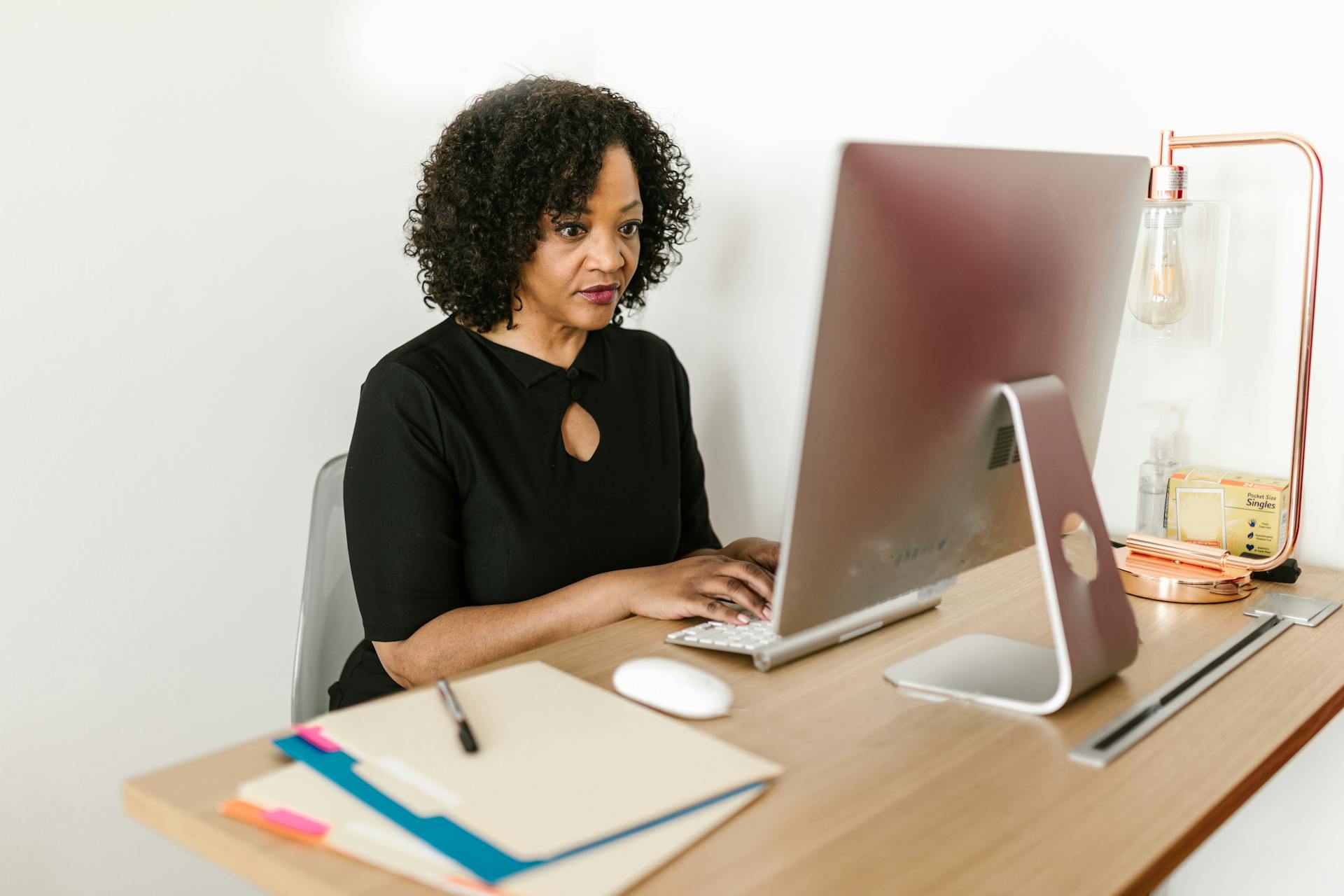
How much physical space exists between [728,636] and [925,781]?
32 centimetres

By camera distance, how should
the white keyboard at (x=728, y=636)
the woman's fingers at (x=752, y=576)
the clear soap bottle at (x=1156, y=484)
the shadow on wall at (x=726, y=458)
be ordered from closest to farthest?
1. the white keyboard at (x=728, y=636)
2. the woman's fingers at (x=752, y=576)
3. the clear soap bottle at (x=1156, y=484)
4. the shadow on wall at (x=726, y=458)

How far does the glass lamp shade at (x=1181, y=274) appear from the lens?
140cm

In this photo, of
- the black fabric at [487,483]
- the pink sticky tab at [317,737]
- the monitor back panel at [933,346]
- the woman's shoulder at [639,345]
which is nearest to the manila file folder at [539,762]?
the pink sticky tab at [317,737]

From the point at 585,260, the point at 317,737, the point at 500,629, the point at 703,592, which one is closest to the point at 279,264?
the point at 585,260

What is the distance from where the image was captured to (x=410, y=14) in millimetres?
1930

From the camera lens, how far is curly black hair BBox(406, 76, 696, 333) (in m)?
1.53

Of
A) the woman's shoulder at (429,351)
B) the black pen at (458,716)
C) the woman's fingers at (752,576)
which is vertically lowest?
the black pen at (458,716)

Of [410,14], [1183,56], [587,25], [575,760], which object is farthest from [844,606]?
[587,25]

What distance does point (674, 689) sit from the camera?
0.94 meters

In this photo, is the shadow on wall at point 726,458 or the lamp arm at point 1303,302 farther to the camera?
the shadow on wall at point 726,458

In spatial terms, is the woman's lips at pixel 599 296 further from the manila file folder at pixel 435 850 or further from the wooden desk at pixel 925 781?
the manila file folder at pixel 435 850

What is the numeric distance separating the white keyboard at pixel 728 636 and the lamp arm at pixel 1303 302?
524 mm

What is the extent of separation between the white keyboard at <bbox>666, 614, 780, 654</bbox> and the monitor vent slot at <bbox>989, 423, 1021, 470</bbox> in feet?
0.87

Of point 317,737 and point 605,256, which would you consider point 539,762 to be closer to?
point 317,737
